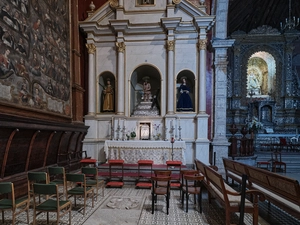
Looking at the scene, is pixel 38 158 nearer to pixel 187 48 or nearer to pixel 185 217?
pixel 185 217

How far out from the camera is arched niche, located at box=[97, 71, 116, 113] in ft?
30.0

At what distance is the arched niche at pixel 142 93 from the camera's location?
8.94m

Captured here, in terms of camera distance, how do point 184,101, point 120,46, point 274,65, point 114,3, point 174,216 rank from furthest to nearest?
1. point 274,65
2. point 114,3
3. point 184,101
4. point 120,46
5. point 174,216

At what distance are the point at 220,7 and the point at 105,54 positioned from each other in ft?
18.9

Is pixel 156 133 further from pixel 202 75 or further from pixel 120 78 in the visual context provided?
pixel 202 75

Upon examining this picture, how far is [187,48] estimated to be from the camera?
342 inches

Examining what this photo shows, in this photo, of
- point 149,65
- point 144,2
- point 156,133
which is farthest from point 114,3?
point 156,133

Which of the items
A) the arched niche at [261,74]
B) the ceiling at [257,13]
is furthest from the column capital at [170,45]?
the arched niche at [261,74]

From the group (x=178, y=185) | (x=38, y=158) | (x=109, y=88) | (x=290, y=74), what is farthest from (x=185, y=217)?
(x=290, y=74)

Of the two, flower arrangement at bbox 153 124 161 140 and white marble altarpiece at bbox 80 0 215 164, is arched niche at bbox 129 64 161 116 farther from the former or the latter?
flower arrangement at bbox 153 124 161 140

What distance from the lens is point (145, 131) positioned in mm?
8617

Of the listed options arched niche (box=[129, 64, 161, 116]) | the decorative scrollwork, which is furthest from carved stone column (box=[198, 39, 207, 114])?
the decorative scrollwork

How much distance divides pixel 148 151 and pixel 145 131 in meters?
1.22

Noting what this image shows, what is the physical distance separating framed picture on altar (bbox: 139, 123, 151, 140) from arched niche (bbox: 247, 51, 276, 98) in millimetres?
10848
